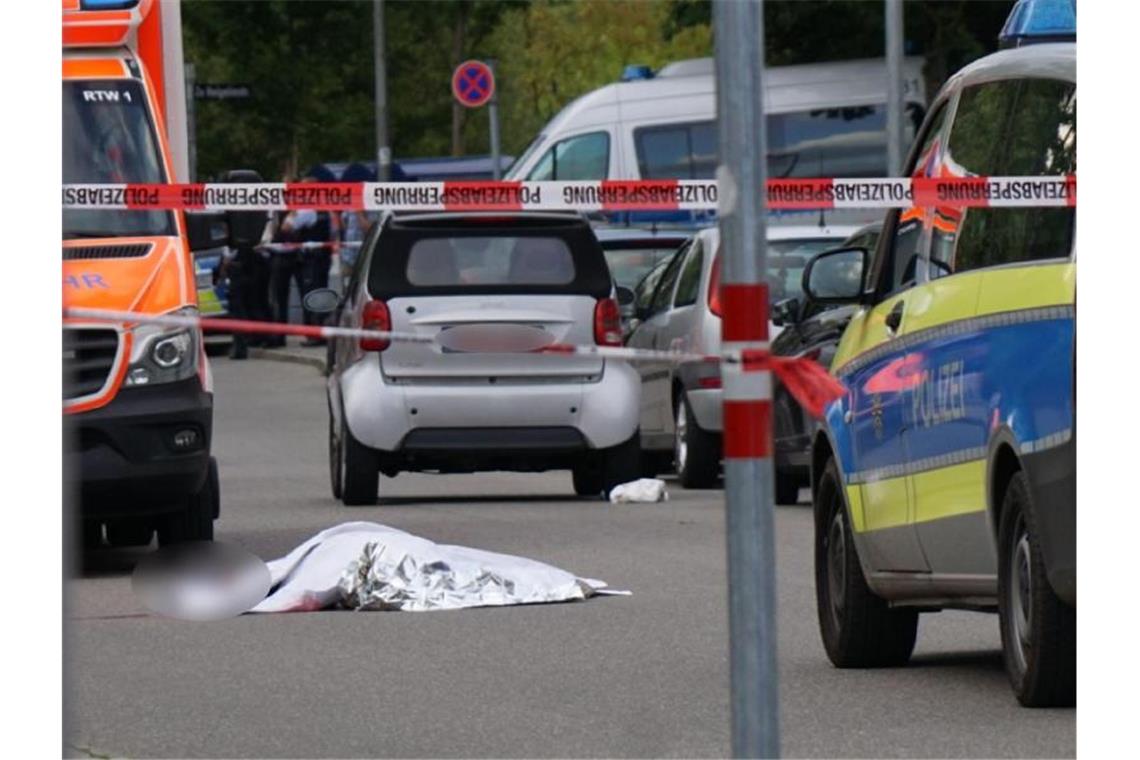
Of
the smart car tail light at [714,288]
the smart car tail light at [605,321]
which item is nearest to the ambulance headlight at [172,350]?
the smart car tail light at [605,321]

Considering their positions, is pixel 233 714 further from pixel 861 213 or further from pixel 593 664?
pixel 861 213

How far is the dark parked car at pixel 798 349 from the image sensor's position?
16188mm

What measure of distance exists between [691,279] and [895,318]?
31.2 ft

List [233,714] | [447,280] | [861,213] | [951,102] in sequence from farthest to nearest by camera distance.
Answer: [861,213] → [447,280] → [951,102] → [233,714]

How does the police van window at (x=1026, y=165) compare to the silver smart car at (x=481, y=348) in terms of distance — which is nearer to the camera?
the police van window at (x=1026, y=165)

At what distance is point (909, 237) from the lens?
Result: 31.2 feet

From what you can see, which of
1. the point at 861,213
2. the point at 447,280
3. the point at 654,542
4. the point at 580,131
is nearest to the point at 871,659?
the point at 654,542

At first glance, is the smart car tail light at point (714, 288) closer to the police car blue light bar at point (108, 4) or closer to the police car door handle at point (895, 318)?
the police car blue light bar at point (108, 4)

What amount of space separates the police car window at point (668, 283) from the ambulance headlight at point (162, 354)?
659 cm

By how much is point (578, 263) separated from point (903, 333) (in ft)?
25.7

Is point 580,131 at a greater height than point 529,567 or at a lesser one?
greater

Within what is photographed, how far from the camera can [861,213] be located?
3148 centimetres

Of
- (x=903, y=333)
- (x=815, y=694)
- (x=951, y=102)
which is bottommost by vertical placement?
(x=815, y=694)

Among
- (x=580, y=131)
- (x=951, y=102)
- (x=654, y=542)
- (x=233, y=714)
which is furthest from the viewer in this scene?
(x=580, y=131)
